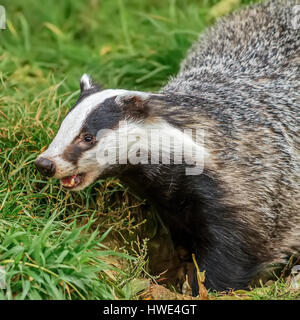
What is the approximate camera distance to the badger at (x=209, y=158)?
4.17 metres

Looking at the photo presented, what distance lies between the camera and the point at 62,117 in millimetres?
5383

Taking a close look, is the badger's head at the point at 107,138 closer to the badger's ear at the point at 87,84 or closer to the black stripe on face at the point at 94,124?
the black stripe on face at the point at 94,124

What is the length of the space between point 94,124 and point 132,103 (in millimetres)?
297

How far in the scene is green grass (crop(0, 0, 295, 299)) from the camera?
3791mm

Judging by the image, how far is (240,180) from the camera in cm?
438

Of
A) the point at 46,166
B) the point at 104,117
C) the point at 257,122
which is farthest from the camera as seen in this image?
the point at 257,122

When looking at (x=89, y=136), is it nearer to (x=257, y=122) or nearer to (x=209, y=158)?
(x=209, y=158)

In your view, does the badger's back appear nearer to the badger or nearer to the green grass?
the badger

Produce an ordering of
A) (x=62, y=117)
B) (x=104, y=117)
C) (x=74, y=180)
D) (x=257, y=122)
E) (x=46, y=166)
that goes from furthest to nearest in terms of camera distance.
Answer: (x=62, y=117)
(x=257, y=122)
(x=74, y=180)
(x=104, y=117)
(x=46, y=166)

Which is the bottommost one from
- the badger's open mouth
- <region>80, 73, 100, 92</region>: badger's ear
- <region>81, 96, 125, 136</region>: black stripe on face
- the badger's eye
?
the badger's open mouth

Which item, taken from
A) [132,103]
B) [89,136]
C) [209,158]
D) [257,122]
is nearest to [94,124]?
[89,136]

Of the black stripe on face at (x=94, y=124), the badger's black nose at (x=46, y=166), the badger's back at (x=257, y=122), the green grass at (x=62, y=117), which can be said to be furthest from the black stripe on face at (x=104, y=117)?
the green grass at (x=62, y=117)

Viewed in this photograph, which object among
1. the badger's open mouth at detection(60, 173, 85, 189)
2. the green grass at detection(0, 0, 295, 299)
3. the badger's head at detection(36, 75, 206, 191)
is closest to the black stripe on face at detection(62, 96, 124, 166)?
the badger's head at detection(36, 75, 206, 191)

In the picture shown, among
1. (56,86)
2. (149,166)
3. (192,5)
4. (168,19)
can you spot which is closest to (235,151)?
(149,166)
